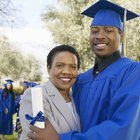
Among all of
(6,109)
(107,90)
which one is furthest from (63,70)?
(6,109)

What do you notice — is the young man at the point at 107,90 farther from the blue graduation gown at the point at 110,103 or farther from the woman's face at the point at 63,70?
the woman's face at the point at 63,70

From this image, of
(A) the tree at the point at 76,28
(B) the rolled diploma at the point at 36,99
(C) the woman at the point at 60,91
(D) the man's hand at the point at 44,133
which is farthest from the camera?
(A) the tree at the point at 76,28

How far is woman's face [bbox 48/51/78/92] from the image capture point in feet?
9.80

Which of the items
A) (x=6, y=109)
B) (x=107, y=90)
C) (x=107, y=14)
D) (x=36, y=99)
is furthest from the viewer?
(x=6, y=109)

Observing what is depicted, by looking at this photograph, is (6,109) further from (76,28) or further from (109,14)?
(76,28)

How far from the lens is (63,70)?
2980mm

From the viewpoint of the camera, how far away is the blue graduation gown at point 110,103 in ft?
8.38

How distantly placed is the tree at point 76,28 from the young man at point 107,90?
1931 centimetres

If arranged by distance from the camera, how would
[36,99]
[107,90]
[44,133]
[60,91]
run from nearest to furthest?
[36,99], [44,133], [107,90], [60,91]

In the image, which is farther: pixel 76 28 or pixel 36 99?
pixel 76 28

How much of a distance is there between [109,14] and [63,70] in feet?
2.67

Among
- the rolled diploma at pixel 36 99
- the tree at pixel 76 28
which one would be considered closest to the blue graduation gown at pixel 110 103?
the rolled diploma at pixel 36 99

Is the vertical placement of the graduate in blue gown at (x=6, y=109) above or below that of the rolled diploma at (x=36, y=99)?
below

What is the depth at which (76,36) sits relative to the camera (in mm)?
23391
